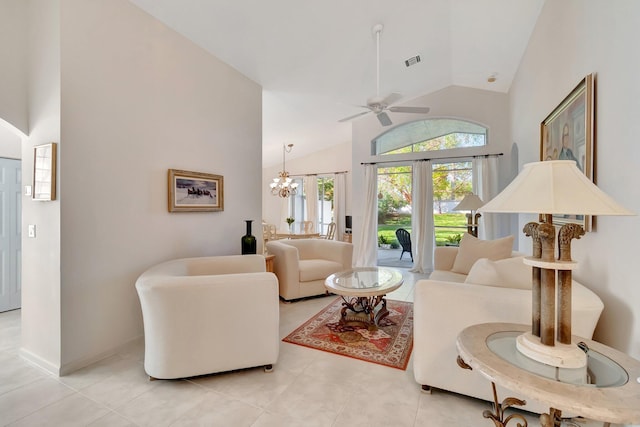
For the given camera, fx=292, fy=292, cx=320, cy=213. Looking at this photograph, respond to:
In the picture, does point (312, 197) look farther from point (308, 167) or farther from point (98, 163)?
point (98, 163)

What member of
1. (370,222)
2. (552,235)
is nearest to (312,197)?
(370,222)

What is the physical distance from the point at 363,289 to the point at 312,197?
5699 millimetres

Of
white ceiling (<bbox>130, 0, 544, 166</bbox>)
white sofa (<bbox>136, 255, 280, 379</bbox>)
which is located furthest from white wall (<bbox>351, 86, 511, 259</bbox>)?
white sofa (<bbox>136, 255, 280, 379</bbox>)

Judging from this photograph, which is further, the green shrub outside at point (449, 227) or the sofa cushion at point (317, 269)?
the green shrub outside at point (449, 227)

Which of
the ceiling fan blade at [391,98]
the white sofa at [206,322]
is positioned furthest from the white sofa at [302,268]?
the ceiling fan blade at [391,98]

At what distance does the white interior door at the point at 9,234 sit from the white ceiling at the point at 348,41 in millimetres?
2648

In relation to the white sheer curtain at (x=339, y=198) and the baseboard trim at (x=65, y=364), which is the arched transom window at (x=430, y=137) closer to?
the white sheer curtain at (x=339, y=198)

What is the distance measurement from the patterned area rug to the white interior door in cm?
342

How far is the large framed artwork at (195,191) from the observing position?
3012 millimetres

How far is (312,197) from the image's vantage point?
844 cm

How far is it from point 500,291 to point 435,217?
4421mm

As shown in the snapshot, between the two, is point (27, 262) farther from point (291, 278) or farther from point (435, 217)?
point (435, 217)

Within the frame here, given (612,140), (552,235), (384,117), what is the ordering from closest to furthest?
(552,235), (612,140), (384,117)

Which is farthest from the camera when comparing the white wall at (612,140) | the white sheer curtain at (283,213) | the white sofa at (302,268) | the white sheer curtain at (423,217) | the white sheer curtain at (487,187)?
the white sheer curtain at (283,213)
